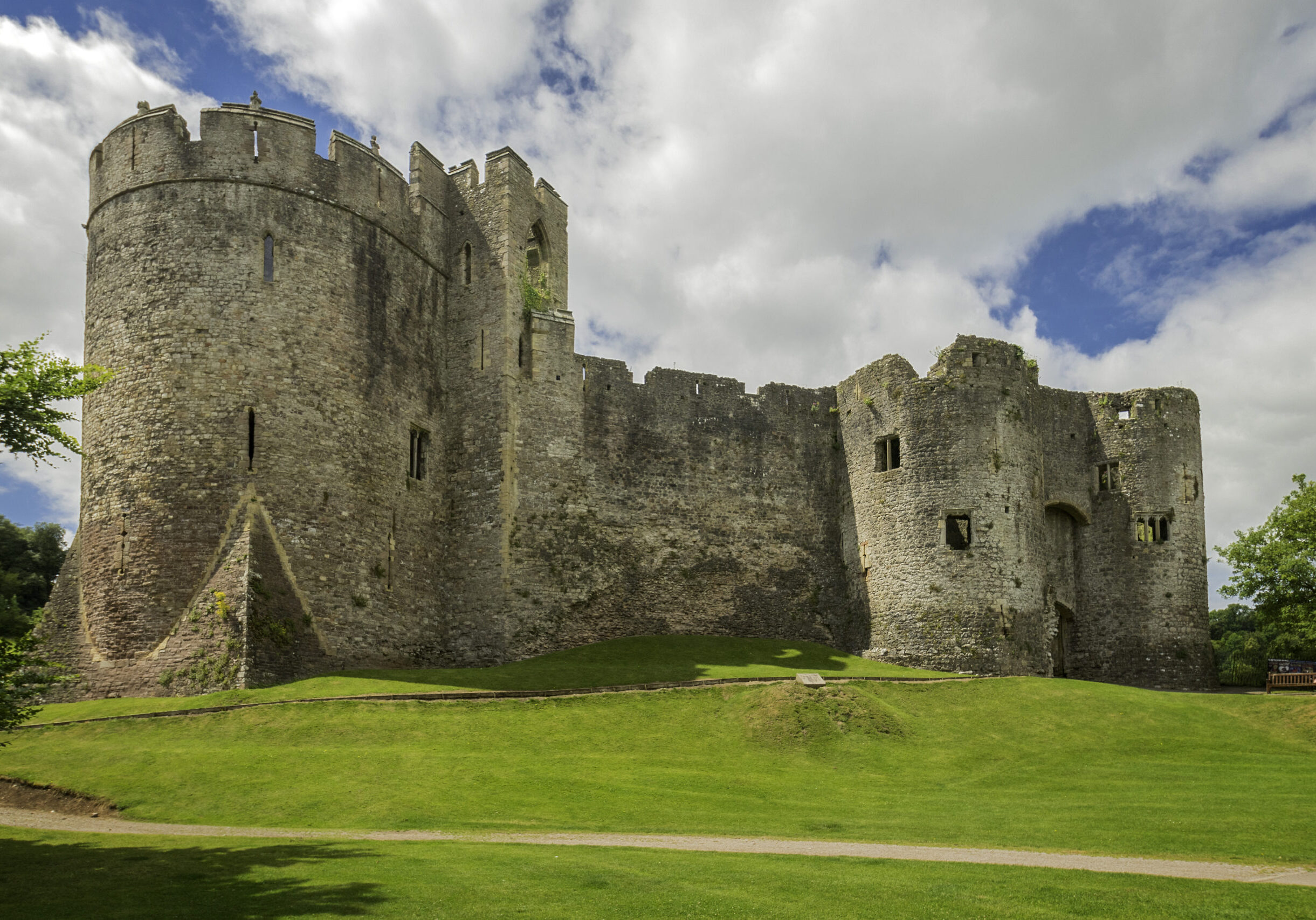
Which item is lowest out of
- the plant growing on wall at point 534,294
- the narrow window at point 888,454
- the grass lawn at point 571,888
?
the grass lawn at point 571,888

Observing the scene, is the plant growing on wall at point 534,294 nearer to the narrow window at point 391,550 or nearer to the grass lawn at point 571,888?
the narrow window at point 391,550

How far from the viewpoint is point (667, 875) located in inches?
521

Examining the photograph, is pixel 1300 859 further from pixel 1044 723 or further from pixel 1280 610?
pixel 1280 610

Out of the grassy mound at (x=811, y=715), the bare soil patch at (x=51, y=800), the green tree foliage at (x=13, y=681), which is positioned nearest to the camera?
the green tree foliage at (x=13, y=681)

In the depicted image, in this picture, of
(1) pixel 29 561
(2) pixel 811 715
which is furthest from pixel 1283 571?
(1) pixel 29 561

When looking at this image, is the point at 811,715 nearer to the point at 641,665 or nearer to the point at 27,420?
the point at 641,665

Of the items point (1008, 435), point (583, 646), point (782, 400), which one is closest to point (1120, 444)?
point (1008, 435)

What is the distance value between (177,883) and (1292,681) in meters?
32.7

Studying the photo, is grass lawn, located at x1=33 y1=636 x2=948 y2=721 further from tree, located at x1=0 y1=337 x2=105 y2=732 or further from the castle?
tree, located at x1=0 y1=337 x2=105 y2=732

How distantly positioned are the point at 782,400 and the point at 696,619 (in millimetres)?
9642

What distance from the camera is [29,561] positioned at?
41562mm

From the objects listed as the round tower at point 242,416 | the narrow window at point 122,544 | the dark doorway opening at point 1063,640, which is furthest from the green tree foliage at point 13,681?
the dark doorway opening at point 1063,640

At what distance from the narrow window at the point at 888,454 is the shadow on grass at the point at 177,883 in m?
26.6

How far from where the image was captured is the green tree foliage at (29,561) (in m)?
39.3
